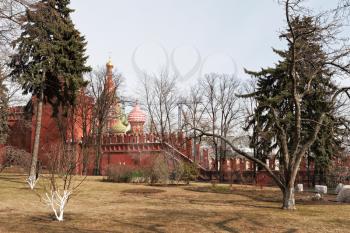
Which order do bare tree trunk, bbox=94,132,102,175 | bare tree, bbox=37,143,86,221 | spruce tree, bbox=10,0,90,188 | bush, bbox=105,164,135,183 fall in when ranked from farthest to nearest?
bare tree trunk, bbox=94,132,102,175
bush, bbox=105,164,135,183
spruce tree, bbox=10,0,90,188
bare tree, bbox=37,143,86,221

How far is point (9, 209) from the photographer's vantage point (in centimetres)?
1386

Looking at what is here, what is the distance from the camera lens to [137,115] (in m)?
52.0

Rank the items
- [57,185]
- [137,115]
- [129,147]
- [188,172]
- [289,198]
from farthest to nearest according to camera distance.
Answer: [137,115] < [129,147] < [188,172] < [289,198] < [57,185]

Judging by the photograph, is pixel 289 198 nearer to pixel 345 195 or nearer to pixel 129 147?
pixel 345 195

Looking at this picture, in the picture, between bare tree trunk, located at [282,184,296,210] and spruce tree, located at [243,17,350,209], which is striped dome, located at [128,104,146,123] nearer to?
spruce tree, located at [243,17,350,209]

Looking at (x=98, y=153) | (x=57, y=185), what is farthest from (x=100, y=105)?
(x=57, y=185)

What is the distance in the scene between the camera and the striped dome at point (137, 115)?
5197cm

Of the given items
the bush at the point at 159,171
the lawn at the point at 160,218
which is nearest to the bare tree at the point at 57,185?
the lawn at the point at 160,218

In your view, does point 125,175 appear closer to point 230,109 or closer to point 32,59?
point 32,59

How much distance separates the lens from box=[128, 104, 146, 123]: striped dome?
52.0 meters

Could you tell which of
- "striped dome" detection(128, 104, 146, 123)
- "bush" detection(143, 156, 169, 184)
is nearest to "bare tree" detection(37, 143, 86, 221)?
"bush" detection(143, 156, 169, 184)

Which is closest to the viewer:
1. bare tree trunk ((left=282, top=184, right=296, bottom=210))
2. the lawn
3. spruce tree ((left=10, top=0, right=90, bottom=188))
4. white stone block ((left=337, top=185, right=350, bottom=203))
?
the lawn

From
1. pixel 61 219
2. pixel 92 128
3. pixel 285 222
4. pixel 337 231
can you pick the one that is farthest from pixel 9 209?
pixel 92 128

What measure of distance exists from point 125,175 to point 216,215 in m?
17.3
